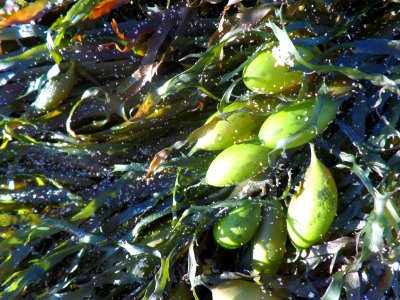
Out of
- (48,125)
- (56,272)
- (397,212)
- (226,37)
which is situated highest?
(226,37)

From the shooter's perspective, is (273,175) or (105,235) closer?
(273,175)

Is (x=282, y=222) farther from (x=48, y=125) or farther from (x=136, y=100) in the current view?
(x=48, y=125)

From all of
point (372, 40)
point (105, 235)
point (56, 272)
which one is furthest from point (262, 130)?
point (56, 272)

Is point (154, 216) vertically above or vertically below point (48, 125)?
below

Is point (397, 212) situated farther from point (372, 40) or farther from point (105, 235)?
point (105, 235)

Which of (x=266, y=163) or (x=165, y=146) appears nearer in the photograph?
(x=266, y=163)

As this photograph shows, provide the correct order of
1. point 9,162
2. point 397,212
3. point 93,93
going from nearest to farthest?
point 397,212, point 93,93, point 9,162

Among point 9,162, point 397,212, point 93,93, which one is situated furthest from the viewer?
point 9,162
